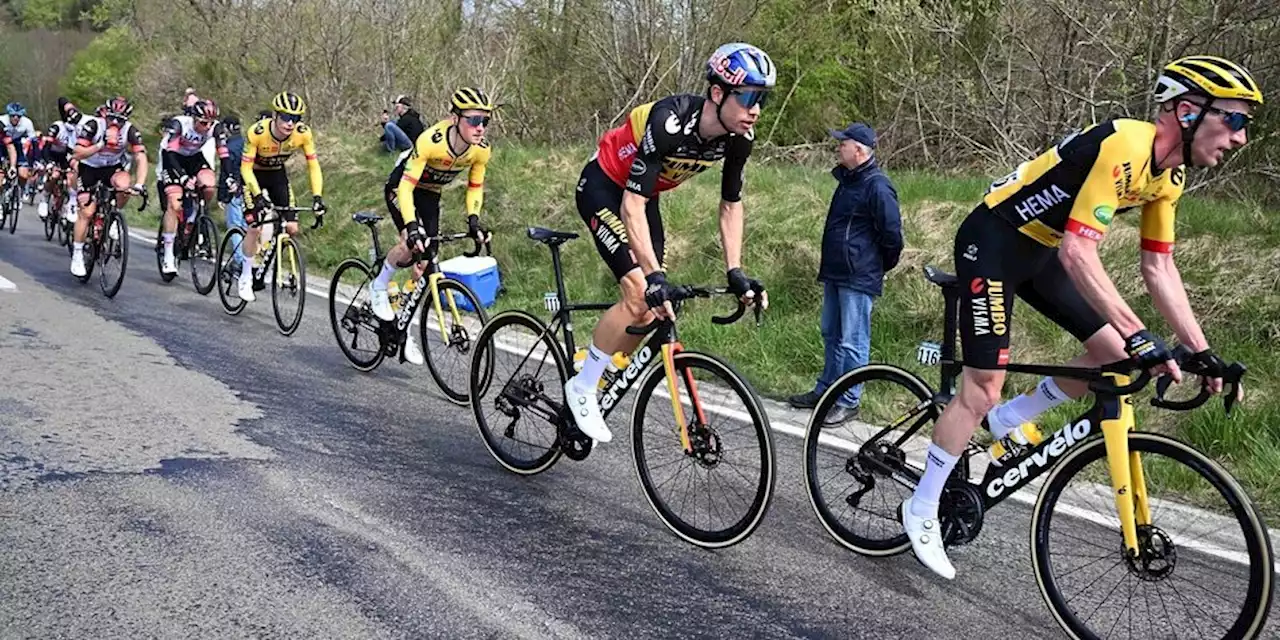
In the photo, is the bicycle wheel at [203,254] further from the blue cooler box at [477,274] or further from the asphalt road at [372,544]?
the asphalt road at [372,544]

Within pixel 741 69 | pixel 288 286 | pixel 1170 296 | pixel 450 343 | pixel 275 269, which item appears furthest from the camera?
pixel 275 269

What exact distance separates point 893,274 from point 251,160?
20.2 feet

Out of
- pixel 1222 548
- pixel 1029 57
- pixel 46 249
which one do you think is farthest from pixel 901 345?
pixel 46 249

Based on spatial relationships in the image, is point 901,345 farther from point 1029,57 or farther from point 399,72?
point 399,72

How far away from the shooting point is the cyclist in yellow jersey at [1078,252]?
11.5 feet

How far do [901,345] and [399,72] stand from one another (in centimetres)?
1890

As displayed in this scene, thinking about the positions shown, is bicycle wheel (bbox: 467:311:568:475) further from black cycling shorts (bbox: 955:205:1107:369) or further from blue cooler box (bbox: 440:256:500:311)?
blue cooler box (bbox: 440:256:500:311)

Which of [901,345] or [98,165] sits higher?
[98,165]

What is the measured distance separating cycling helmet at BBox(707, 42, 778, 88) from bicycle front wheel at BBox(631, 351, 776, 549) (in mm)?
1213

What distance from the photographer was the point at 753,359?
8.52m

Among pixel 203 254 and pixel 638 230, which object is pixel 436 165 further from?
pixel 203 254

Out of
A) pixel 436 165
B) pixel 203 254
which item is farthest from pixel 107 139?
pixel 436 165

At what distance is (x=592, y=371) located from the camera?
4879mm

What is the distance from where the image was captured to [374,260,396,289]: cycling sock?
7354 millimetres
